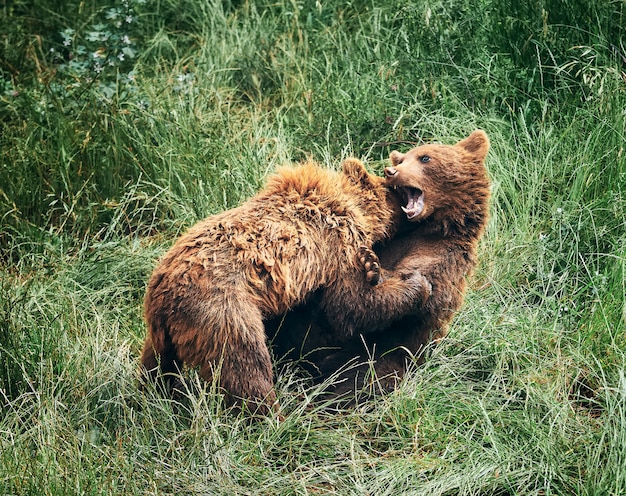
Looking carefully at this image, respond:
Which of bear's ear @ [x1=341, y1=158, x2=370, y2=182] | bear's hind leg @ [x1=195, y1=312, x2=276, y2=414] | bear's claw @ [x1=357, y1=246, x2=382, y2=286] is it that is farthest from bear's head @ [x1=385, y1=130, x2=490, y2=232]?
bear's hind leg @ [x1=195, y1=312, x2=276, y2=414]

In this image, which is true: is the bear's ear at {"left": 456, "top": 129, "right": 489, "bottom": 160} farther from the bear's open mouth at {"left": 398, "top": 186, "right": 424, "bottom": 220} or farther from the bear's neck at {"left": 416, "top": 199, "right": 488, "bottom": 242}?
the bear's open mouth at {"left": 398, "top": 186, "right": 424, "bottom": 220}

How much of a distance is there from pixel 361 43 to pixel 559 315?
10.0ft

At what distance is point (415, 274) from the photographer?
14.2ft

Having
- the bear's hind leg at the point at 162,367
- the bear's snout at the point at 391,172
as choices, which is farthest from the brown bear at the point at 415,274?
the bear's hind leg at the point at 162,367

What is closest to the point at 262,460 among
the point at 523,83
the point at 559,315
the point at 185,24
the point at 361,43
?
the point at 559,315

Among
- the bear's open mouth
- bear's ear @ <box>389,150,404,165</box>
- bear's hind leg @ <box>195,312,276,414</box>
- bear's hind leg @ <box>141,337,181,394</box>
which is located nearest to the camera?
bear's hind leg @ <box>195,312,276,414</box>

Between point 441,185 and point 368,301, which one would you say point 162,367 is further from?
point 441,185

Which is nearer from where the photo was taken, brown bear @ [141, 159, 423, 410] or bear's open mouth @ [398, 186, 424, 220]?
brown bear @ [141, 159, 423, 410]

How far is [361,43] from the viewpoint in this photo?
23.4 feet

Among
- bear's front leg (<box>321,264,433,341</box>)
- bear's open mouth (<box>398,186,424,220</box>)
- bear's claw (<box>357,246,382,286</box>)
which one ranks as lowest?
bear's front leg (<box>321,264,433,341</box>)

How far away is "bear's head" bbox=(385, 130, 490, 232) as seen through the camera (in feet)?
15.0

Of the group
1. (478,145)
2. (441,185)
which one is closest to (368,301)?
(441,185)

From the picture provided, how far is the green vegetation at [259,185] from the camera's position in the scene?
→ 395 cm

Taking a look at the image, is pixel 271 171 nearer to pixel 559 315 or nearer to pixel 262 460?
pixel 559 315
